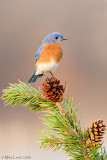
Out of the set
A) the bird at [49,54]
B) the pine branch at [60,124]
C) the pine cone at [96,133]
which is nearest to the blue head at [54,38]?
the bird at [49,54]

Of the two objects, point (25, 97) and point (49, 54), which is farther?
point (49, 54)

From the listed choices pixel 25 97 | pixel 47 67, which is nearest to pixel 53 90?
pixel 25 97

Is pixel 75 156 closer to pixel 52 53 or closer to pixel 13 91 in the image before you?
pixel 13 91

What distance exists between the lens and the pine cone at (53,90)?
59 cm

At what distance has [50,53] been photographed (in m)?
0.92

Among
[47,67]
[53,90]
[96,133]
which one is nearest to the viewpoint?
[96,133]

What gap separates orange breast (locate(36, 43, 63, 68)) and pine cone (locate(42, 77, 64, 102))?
31 centimetres

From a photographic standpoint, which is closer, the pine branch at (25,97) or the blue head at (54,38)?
the pine branch at (25,97)

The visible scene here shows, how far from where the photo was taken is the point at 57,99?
1.98 ft

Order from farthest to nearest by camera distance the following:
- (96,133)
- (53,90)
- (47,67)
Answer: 1. (47,67)
2. (53,90)
3. (96,133)

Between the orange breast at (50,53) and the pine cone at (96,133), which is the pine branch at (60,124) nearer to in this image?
the pine cone at (96,133)

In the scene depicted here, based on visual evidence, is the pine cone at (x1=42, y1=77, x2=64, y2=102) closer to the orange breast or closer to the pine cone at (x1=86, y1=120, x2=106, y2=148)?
the pine cone at (x1=86, y1=120, x2=106, y2=148)

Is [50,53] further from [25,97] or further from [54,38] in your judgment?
[25,97]

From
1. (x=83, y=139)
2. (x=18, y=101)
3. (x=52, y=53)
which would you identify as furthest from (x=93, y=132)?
(x=52, y=53)
